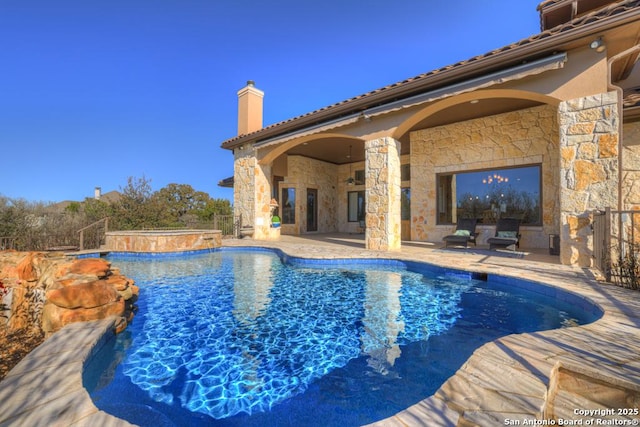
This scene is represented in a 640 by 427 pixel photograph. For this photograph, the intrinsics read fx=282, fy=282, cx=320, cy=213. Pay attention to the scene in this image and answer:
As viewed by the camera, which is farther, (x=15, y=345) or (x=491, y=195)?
(x=491, y=195)

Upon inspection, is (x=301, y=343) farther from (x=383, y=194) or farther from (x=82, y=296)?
(x=383, y=194)

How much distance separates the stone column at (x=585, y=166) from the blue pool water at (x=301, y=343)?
1.92 meters

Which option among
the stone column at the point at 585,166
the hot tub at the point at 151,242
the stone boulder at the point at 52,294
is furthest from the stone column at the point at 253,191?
the stone column at the point at 585,166

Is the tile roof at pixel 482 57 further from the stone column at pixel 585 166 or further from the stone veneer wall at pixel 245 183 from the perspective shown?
the stone veneer wall at pixel 245 183

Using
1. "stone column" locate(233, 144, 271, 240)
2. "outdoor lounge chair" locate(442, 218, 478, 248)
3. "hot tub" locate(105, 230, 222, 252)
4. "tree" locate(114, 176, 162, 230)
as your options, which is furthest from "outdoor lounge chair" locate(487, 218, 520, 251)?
"tree" locate(114, 176, 162, 230)

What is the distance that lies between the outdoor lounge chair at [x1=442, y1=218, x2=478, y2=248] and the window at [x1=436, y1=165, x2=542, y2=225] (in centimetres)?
64

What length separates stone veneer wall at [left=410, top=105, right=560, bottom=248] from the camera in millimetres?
8484

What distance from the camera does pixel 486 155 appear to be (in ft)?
31.6

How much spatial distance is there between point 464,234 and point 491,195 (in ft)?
6.39

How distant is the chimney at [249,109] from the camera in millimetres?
12883

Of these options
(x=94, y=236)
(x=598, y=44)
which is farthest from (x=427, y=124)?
(x=94, y=236)

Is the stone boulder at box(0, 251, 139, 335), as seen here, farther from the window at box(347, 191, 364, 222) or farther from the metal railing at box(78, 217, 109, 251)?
the window at box(347, 191, 364, 222)

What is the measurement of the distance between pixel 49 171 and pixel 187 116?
20.9m

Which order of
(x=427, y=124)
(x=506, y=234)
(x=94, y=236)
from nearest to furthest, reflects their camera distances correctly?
(x=506, y=234)
(x=427, y=124)
(x=94, y=236)
